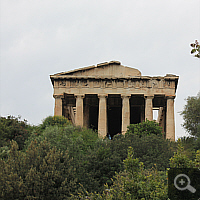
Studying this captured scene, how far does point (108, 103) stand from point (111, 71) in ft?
A: 16.9

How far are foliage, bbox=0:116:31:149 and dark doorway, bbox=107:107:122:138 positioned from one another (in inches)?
639

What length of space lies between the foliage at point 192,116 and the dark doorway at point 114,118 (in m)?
9.65

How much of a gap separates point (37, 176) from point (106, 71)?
26.6 meters

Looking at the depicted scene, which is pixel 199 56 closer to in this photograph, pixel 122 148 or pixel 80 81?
pixel 122 148

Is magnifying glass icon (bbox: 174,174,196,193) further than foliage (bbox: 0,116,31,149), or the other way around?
foliage (bbox: 0,116,31,149)

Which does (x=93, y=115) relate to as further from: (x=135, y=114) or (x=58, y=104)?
(x=58, y=104)

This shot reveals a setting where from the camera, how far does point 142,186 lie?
56.4 feet

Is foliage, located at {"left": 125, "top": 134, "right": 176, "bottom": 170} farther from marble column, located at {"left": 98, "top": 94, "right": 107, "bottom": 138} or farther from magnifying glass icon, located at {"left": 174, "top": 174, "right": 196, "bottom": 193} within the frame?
magnifying glass icon, located at {"left": 174, "top": 174, "right": 196, "bottom": 193}

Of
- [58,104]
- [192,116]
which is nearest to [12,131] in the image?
[58,104]

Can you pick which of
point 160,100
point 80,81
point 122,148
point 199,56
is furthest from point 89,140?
point 199,56

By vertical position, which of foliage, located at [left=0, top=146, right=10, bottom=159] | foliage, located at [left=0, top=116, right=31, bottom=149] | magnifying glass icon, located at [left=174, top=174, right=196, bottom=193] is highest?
foliage, located at [left=0, top=116, right=31, bottom=149]

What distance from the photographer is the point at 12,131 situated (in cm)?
4450

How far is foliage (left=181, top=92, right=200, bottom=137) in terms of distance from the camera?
53500 millimetres

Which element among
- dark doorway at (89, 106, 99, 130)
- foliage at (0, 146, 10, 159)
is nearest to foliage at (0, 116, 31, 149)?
foliage at (0, 146, 10, 159)
